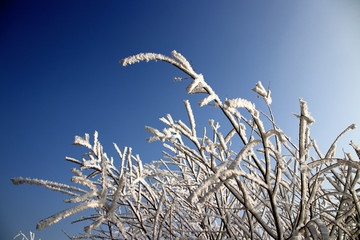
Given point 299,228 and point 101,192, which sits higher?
point 101,192

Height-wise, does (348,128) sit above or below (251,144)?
above

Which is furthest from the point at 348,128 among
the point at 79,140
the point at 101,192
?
the point at 79,140

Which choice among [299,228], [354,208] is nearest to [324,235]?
[299,228]

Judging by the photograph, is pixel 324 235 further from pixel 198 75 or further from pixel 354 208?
pixel 198 75

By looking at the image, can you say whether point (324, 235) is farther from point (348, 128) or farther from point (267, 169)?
point (348, 128)

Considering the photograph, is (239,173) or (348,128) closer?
(239,173)

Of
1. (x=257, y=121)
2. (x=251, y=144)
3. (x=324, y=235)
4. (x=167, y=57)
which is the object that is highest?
(x=167, y=57)

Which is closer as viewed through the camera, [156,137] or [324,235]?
[324,235]

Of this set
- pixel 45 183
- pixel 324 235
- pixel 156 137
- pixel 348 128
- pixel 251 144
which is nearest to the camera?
pixel 324 235

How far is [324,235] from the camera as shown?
645 millimetres

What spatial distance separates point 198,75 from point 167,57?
0.47ft

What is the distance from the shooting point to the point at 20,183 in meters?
0.81

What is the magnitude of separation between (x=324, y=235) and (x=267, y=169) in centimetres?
29

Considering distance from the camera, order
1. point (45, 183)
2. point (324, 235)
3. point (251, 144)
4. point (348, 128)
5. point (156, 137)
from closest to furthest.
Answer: point (324, 235) → point (251, 144) → point (45, 183) → point (348, 128) → point (156, 137)
